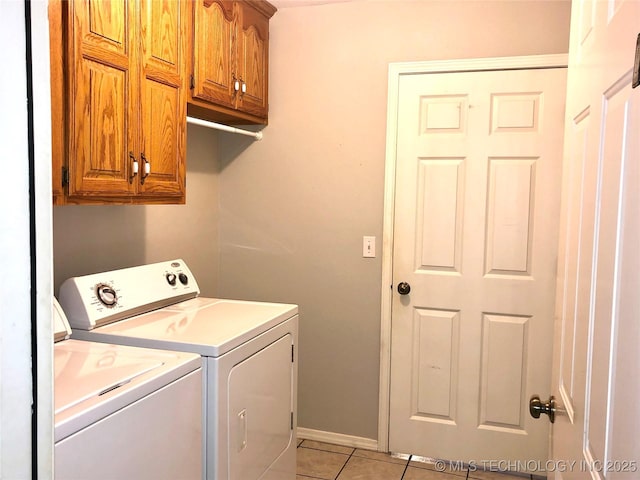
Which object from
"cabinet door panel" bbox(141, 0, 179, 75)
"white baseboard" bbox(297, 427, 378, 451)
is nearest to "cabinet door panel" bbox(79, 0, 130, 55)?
"cabinet door panel" bbox(141, 0, 179, 75)

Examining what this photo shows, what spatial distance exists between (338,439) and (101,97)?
221 cm

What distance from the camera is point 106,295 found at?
203 centimetres

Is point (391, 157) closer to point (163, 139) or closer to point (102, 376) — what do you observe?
point (163, 139)

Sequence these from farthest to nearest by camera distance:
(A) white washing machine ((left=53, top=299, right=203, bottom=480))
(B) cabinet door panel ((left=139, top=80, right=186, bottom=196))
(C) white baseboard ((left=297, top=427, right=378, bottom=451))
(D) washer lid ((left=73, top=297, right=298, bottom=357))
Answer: (C) white baseboard ((left=297, top=427, right=378, bottom=451)), (B) cabinet door panel ((left=139, top=80, right=186, bottom=196)), (D) washer lid ((left=73, top=297, right=298, bottom=357)), (A) white washing machine ((left=53, top=299, right=203, bottom=480))

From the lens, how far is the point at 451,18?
108 inches

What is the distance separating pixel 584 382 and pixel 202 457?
121cm

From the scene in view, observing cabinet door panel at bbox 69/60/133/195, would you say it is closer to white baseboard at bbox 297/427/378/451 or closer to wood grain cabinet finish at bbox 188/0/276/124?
wood grain cabinet finish at bbox 188/0/276/124

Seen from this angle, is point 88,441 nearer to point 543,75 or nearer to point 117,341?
point 117,341

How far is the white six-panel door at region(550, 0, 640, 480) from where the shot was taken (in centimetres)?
72

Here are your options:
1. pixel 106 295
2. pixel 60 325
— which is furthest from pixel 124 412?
pixel 106 295

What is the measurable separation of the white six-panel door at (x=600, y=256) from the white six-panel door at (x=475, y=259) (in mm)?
1478

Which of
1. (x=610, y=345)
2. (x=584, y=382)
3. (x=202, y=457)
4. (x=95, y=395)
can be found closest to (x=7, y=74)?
(x=610, y=345)

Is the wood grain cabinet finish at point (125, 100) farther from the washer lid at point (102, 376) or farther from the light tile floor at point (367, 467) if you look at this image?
the light tile floor at point (367, 467)

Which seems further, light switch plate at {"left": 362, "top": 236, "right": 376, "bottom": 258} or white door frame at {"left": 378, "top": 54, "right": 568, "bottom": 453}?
light switch plate at {"left": 362, "top": 236, "right": 376, "bottom": 258}
